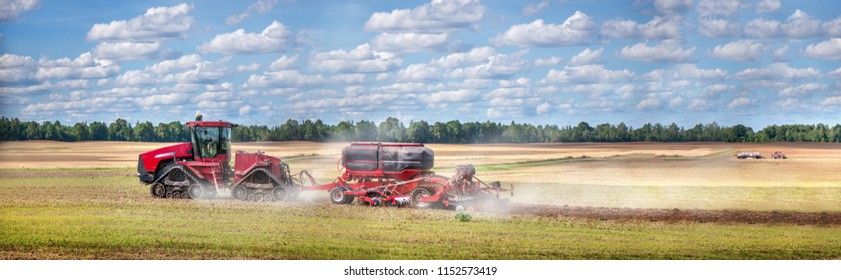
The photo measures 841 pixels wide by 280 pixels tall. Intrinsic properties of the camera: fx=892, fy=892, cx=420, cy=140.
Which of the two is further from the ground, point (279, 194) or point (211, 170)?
point (211, 170)

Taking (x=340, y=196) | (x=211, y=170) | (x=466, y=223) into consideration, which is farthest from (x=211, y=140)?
(x=466, y=223)

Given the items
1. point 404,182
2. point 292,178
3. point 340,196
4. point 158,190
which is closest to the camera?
point 404,182

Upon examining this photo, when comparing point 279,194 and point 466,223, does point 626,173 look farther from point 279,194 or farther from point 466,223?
point 466,223

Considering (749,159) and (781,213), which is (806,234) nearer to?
(781,213)

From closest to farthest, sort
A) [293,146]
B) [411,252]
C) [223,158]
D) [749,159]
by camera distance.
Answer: [411,252] < [223,158] < [293,146] < [749,159]

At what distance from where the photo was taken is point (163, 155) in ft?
104

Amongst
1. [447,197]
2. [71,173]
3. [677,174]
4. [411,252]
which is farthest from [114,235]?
[677,174]

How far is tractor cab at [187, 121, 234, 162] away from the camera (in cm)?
3017

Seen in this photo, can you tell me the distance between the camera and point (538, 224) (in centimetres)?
2492

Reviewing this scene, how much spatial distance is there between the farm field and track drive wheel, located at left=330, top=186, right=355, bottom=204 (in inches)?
34.0

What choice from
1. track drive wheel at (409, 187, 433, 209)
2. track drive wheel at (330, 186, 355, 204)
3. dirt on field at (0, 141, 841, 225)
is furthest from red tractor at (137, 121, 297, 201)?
track drive wheel at (409, 187, 433, 209)

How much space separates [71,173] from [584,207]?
89.7ft

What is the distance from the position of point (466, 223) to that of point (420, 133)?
668cm

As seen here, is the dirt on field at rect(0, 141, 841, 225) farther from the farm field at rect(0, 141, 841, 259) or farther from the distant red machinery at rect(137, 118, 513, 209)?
the distant red machinery at rect(137, 118, 513, 209)
